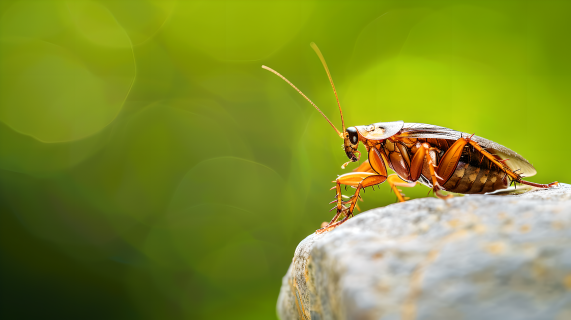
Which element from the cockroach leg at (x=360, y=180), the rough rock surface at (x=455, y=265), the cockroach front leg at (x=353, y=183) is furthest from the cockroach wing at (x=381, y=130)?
the rough rock surface at (x=455, y=265)

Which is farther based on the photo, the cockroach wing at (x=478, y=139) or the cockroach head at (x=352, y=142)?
the cockroach head at (x=352, y=142)

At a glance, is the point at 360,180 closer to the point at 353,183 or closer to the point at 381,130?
the point at 353,183

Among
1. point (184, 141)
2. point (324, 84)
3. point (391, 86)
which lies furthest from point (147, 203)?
point (391, 86)

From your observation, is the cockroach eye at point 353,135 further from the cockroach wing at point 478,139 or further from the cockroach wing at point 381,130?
the cockroach wing at point 478,139

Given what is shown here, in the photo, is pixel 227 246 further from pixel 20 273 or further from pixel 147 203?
pixel 20 273

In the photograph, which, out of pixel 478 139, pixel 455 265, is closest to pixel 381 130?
pixel 478 139

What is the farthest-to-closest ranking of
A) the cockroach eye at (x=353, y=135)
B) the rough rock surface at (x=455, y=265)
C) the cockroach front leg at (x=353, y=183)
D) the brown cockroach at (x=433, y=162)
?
the cockroach eye at (x=353, y=135), the cockroach front leg at (x=353, y=183), the brown cockroach at (x=433, y=162), the rough rock surface at (x=455, y=265)
